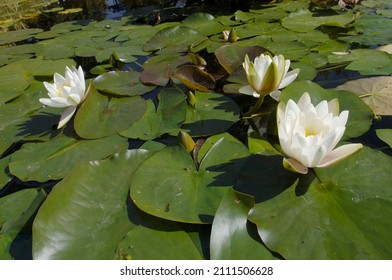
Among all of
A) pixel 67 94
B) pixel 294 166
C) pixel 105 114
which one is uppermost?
pixel 67 94

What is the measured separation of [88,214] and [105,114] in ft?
3.00

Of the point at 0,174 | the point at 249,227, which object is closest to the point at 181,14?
the point at 0,174

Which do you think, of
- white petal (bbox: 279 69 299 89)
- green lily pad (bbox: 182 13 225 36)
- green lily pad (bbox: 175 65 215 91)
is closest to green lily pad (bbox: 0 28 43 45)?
green lily pad (bbox: 182 13 225 36)

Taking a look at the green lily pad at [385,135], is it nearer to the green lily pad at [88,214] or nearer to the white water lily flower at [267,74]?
the white water lily flower at [267,74]

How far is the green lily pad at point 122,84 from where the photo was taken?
243cm

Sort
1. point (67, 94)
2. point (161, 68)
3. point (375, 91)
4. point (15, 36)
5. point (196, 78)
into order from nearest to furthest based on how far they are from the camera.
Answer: point (67, 94), point (375, 91), point (196, 78), point (161, 68), point (15, 36)

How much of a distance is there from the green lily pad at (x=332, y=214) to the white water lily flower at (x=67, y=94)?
4.24 feet

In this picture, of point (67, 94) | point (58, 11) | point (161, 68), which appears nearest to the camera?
point (67, 94)

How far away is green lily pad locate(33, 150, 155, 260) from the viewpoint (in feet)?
4.05

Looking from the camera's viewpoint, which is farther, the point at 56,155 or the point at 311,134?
the point at 56,155

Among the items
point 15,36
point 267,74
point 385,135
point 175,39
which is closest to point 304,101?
point 267,74

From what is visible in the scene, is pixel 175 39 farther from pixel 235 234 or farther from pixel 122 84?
pixel 235 234

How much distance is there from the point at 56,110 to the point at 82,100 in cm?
41

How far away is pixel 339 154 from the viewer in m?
1.23
